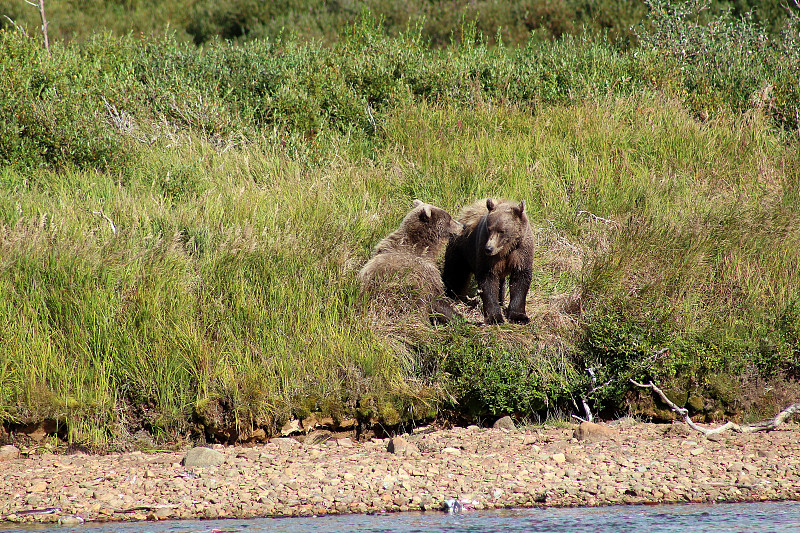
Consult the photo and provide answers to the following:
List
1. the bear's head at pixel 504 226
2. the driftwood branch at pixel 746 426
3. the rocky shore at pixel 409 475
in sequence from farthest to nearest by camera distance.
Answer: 1. the bear's head at pixel 504 226
2. the driftwood branch at pixel 746 426
3. the rocky shore at pixel 409 475

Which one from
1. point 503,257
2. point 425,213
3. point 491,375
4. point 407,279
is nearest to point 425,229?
point 425,213

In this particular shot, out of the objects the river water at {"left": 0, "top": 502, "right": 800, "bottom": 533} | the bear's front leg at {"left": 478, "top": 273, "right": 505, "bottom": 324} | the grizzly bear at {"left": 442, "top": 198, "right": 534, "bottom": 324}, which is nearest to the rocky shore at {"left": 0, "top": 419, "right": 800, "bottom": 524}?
the river water at {"left": 0, "top": 502, "right": 800, "bottom": 533}

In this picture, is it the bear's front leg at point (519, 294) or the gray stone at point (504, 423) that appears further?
the bear's front leg at point (519, 294)

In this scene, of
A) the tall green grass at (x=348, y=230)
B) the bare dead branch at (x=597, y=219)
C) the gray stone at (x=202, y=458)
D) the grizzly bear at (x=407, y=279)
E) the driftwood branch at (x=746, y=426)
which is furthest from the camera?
the bare dead branch at (x=597, y=219)

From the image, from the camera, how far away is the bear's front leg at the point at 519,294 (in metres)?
7.57

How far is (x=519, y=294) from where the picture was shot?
758 centimetres

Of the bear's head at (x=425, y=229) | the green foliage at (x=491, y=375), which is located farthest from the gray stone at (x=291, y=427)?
the bear's head at (x=425, y=229)

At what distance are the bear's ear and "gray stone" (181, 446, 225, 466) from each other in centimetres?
304

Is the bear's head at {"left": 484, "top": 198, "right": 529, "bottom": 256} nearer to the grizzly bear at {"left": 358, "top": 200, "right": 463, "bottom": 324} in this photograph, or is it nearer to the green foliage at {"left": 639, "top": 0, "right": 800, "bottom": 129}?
the grizzly bear at {"left": 358, "top": 200, "right": 463, "bottom": 324}

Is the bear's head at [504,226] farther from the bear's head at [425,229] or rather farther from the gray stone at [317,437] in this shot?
the gray stone at [317,437]

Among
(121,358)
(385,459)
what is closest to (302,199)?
(121,358)

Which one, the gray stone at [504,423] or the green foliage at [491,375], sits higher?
the green foliage at [491,375]

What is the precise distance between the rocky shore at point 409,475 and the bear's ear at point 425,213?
2.24 m

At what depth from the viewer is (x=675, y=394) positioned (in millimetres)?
7180
